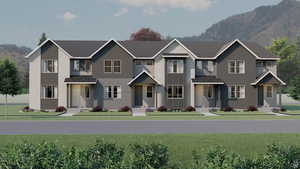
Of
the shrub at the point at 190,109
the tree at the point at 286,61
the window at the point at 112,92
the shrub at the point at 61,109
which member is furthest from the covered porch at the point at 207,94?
the tree at the point at 286,61

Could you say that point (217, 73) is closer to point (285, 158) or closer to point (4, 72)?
point (4, 72)

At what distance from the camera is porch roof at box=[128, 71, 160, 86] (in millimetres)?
41969

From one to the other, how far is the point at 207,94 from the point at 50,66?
737 inches

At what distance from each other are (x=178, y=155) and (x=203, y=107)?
31.5m

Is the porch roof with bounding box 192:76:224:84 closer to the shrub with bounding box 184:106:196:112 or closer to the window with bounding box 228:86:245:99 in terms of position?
the window with bounding box 228:86:245:99

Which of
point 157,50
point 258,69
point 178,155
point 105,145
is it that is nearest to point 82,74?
point 157,50

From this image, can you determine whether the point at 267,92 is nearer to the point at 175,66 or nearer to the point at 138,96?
the point at 175,66

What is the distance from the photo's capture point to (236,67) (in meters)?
44.3

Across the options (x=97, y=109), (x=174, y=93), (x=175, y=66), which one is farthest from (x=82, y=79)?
(x=175, y=66)

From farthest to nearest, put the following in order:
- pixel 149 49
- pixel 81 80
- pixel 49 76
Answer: pixel 149 49
pixel 49 76
pixel 81 80

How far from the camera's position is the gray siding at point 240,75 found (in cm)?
4391

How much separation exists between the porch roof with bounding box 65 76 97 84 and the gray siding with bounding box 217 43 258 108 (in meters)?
14.9

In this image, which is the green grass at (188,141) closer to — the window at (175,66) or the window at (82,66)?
the window at (175,66)

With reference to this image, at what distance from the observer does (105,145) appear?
8.67 meters
